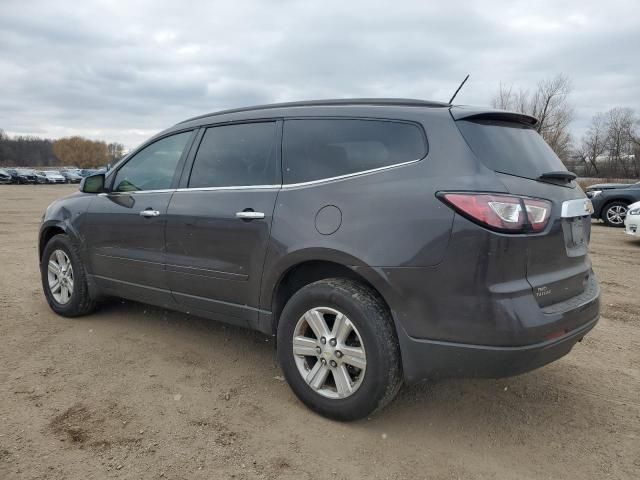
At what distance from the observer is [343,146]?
3076mm

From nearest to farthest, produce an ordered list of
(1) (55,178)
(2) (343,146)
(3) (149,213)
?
(2) (343,146) < (3) (149,213) < (1) (55,178)

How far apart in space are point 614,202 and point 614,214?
323mm

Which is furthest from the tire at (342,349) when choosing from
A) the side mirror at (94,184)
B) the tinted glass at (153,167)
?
the side mirror at (94,184)

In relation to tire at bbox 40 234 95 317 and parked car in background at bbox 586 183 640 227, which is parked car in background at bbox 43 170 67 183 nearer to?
parked car in background at bbox 586 183 640 227

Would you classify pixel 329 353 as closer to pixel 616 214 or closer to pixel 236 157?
pixel 236 157

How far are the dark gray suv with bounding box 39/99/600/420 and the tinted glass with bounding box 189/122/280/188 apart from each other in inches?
0.4

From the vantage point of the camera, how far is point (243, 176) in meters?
3.49

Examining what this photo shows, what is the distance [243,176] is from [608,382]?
2.87 metres

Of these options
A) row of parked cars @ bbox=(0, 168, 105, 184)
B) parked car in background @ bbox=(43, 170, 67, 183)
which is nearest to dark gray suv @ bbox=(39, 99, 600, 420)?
row of parked cars @ bbox=(0, 168, 105, 184)

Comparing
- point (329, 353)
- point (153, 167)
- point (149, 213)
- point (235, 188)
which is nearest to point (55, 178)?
point (153, 167)

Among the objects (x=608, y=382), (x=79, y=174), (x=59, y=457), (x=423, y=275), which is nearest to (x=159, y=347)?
(x=59, y=457)

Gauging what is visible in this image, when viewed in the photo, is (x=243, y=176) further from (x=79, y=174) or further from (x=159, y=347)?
(x=79, y=174)

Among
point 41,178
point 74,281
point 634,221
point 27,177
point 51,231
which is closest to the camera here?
point 74,281

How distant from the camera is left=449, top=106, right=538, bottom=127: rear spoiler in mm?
2801
